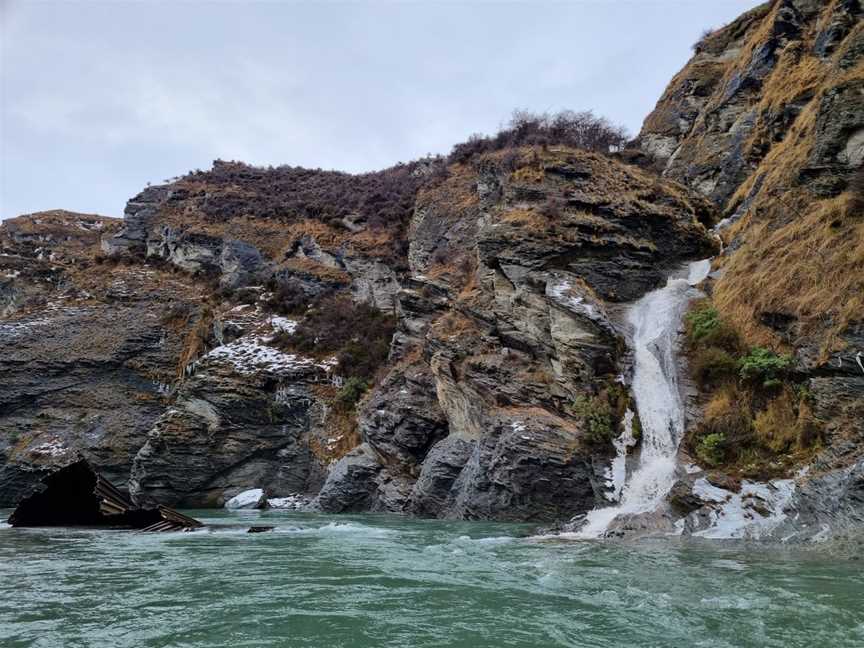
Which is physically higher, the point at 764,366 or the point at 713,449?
the point at 764,366

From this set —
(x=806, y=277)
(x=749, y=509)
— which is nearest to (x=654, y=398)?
(x=806, y=277)

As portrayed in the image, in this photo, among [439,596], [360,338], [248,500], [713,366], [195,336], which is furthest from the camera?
[195,336]

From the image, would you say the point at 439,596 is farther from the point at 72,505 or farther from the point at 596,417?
the point at 72,505

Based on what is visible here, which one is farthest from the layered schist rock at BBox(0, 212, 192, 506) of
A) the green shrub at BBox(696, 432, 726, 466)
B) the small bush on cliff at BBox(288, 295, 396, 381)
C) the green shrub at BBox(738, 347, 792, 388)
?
the green shrub at BBox(738, 347, 792, 388)

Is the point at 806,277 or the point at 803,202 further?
the point at 803,202

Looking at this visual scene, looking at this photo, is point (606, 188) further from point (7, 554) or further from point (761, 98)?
point (7, 554)

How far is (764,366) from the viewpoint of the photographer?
45.3 feet

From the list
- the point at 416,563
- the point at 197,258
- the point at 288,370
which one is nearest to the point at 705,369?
the point at 416,563

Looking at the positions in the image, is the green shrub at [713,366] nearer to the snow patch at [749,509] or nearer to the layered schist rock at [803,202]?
the layered schist rock at [803,202]

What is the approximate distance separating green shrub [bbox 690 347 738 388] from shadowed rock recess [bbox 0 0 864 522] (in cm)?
45

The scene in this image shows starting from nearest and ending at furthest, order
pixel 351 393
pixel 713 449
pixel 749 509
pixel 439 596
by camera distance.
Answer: pixel 439 596 < pixel 749 509 < pixel 713 449 < pixel 351 393

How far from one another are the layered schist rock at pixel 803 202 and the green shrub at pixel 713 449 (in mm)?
2042

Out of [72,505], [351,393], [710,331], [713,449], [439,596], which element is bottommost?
[72,505]

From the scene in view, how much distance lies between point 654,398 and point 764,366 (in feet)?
10.7
